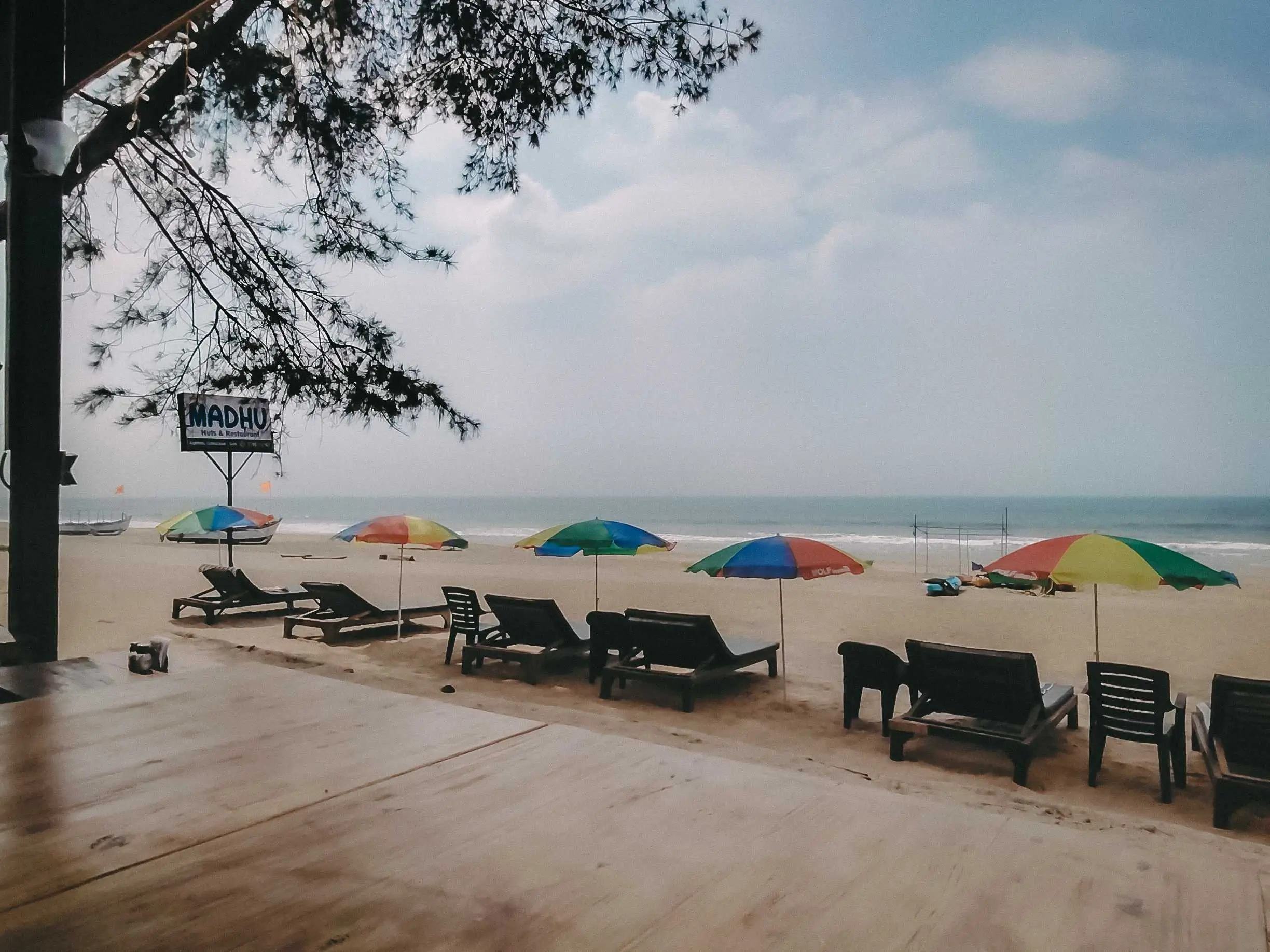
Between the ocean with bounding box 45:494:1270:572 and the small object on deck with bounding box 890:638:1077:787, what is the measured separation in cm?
494

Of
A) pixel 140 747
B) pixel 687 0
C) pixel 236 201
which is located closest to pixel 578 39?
pixel 687 0

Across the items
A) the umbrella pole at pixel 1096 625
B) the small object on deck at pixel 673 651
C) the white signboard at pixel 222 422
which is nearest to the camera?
the white signboard at pixel 222 422

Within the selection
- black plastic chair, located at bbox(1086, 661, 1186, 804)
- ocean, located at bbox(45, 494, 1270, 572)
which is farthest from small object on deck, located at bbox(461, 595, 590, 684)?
black plastic chair, located at bbox(1086, 661, 1186, 804)

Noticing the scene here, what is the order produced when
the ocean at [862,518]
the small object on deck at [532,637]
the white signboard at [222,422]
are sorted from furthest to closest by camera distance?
the ocean at [862,518], the small object on deck at [532,637], the white signboard at [222,422]

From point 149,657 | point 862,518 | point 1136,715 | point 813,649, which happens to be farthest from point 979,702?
point 862,518

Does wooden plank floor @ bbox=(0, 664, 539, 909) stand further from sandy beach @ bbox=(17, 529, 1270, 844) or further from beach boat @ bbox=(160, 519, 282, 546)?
beach boat @ bbox=(160, 519, 282, 546)

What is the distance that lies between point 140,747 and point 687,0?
11.3 feet

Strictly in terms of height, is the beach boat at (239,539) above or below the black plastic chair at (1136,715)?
below

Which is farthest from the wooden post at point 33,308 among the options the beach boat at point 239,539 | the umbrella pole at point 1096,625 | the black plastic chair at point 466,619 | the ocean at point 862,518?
the beach boat at point 239,539

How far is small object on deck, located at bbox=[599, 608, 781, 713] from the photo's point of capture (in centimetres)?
663

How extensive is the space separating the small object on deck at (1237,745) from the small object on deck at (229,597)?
989 centimetres

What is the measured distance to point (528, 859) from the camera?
96 centimetres

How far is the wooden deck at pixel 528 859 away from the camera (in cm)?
81

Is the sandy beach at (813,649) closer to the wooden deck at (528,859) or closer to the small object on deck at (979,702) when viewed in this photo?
the small object on deck at (979,702)
